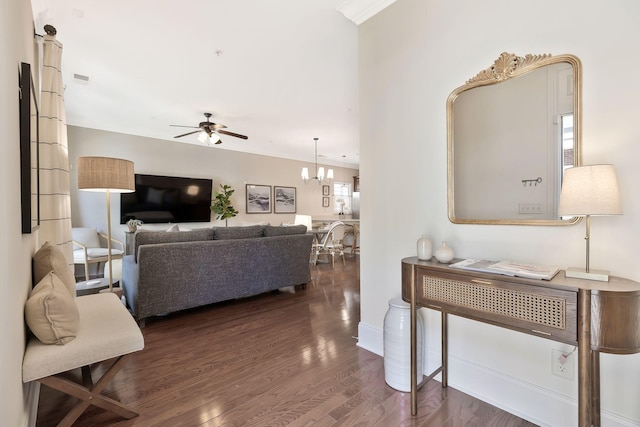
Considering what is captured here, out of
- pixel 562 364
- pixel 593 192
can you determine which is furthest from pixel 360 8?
pixel 562 364

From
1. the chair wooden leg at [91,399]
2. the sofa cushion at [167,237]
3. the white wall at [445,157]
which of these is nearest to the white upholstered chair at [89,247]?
the sofa cushion at [167,237]

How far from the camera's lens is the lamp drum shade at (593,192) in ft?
3.82

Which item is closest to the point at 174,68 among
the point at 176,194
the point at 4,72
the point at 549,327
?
the point at 4,72

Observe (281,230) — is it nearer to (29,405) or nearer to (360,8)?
(360,8)

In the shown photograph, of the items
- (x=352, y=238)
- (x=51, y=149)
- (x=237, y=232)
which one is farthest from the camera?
(x=352, y=238)

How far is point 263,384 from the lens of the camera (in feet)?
6.23

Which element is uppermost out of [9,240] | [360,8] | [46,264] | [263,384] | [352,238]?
[360,8]

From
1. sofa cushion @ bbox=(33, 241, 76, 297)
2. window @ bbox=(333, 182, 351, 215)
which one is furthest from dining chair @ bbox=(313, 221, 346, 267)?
sofa cushion @ bbox=(33, 241, 76, 297)

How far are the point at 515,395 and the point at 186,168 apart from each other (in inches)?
256

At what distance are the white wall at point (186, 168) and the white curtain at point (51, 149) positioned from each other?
3422mm

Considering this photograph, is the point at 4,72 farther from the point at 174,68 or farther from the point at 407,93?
the point at 174,68

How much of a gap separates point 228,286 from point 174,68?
261cm

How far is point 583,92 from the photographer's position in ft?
4.61

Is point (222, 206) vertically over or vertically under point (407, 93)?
under
